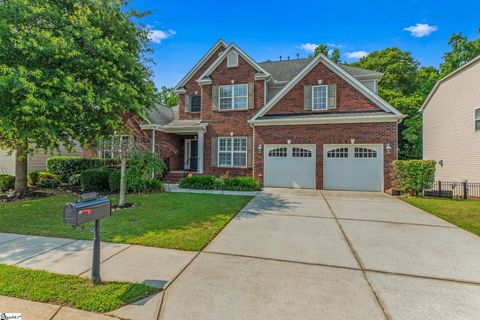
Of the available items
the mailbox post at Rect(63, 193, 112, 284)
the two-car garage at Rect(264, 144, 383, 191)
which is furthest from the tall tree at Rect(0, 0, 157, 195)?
the two-car garage at Rect(264, 144, 383, 191)

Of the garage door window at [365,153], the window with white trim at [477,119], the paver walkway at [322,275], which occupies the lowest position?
the paver walkway at [322,275]

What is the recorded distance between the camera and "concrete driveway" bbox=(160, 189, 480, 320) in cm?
270

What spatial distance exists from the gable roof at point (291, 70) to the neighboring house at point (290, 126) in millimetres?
122

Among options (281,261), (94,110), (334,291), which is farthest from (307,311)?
(94,110)

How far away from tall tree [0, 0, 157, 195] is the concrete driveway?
641 centimetres

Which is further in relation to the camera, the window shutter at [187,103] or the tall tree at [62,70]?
the window shutter at [187,103]

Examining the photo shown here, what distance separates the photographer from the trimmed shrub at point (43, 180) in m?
12.6

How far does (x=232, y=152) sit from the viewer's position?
14336 mm

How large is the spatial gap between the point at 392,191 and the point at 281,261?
9277mm

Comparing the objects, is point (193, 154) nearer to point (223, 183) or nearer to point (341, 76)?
point (223, 183)

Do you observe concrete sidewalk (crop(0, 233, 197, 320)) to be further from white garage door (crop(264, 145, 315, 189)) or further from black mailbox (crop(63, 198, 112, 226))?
white garage door (crop(264, 145, 315, 189))

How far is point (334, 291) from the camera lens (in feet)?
10.1

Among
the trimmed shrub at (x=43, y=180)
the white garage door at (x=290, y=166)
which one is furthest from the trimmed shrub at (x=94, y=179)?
the white garage door at (x=290, y=166)
